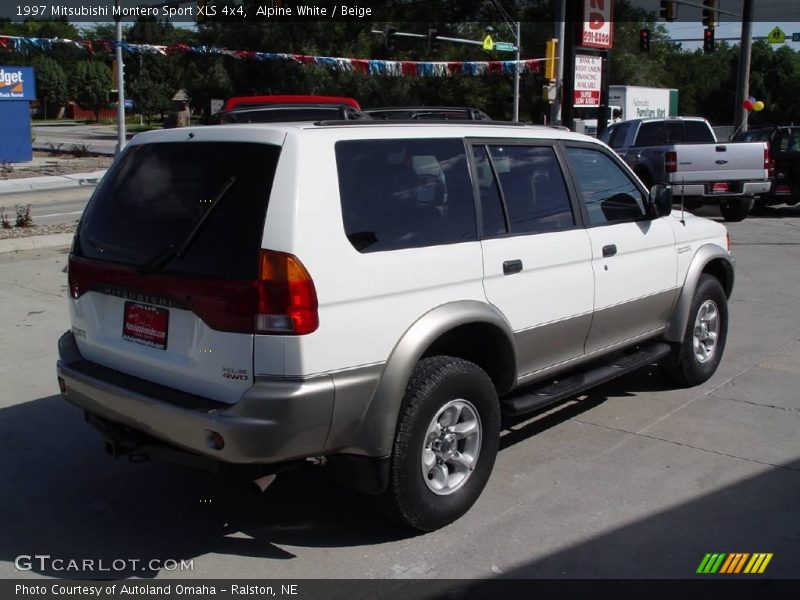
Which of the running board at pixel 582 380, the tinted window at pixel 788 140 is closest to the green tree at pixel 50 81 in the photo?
the tinted window at pixel 788 140

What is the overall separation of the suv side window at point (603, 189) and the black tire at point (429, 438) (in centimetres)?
151

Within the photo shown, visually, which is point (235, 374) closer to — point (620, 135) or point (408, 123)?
point (408, 123)

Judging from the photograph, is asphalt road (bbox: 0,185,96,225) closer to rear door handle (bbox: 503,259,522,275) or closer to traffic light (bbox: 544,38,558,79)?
traffic light (bbox: 544,38,558,79)

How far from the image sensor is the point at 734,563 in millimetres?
3789

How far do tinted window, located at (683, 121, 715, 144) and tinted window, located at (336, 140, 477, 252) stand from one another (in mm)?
14569

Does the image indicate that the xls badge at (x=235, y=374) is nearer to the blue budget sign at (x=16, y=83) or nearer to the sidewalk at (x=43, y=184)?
the sidewalk at (x=43, y=184)

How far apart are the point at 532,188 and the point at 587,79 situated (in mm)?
16377

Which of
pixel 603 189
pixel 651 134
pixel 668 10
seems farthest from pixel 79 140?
pixel 603 189

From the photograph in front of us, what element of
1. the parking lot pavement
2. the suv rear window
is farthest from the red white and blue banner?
the suv rear window

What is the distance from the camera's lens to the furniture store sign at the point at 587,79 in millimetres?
19688

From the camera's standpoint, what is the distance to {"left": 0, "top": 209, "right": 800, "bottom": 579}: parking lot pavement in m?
3.84

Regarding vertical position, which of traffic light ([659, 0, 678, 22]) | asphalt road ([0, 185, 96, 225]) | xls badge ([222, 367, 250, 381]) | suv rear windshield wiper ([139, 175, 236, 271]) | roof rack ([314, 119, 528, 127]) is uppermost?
traffic light ([659, 0, 678, 22])

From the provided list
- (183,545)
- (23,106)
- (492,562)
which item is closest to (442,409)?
(492,562)

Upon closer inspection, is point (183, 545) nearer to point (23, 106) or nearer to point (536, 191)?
point (536, 191)
